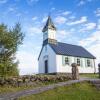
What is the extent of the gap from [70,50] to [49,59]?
4.41m

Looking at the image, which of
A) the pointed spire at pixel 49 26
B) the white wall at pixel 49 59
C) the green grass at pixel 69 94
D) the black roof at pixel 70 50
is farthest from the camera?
the pointed spire at pixel 49 26

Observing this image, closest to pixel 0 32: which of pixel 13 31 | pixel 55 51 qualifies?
pixel 13 31

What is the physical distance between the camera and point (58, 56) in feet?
105

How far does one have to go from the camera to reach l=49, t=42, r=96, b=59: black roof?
32747 millimetres

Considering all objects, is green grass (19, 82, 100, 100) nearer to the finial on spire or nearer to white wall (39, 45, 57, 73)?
white wall (39, 45, 57, 73)

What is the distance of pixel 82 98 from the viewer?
11547 mm

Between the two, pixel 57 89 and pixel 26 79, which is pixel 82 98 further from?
pixel 26 79

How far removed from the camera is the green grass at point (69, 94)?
38.1ft

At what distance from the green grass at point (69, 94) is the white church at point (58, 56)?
17.2 metres

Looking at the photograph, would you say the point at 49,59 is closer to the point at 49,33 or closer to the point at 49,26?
the point at 49,33

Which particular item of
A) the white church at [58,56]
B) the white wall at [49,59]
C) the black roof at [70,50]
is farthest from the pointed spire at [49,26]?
the white wall at [49,59]

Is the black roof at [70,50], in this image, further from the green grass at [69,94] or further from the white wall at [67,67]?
the green grass at [69,94]

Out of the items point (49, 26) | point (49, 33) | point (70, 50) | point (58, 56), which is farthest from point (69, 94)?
point (49, 26)

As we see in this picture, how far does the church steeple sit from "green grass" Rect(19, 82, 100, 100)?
19685 mm
